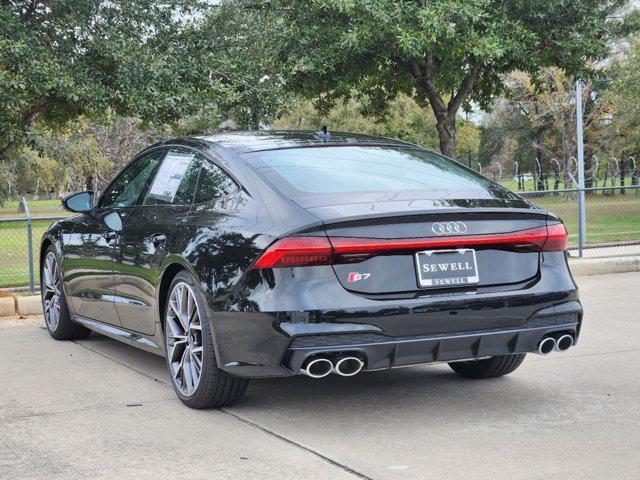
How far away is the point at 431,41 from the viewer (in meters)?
17.3

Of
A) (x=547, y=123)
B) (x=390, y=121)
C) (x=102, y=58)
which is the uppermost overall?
(x=547, y=123)

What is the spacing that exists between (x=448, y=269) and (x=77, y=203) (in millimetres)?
3492

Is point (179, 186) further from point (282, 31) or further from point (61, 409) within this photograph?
point (282, 31)

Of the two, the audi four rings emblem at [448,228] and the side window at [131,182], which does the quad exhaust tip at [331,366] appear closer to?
the audi four rings emblem at [448,228]

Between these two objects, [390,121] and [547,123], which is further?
[547,123]

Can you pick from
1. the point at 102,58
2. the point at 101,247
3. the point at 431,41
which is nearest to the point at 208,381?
the point at 101,247

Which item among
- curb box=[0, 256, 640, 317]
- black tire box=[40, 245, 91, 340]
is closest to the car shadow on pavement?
black tire box=[40, 245, 91, 340]

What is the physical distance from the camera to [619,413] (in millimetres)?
4984

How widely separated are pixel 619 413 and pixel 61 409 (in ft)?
10.4

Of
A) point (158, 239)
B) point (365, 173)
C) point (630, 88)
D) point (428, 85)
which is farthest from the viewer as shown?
point (630, 88)

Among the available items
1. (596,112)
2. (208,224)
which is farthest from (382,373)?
(596,112)

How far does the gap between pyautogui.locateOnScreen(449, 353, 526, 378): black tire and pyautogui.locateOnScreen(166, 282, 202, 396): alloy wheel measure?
1825mm

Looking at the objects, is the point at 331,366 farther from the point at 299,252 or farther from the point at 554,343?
the point at 554,343

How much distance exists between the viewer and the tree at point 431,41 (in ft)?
54.9
